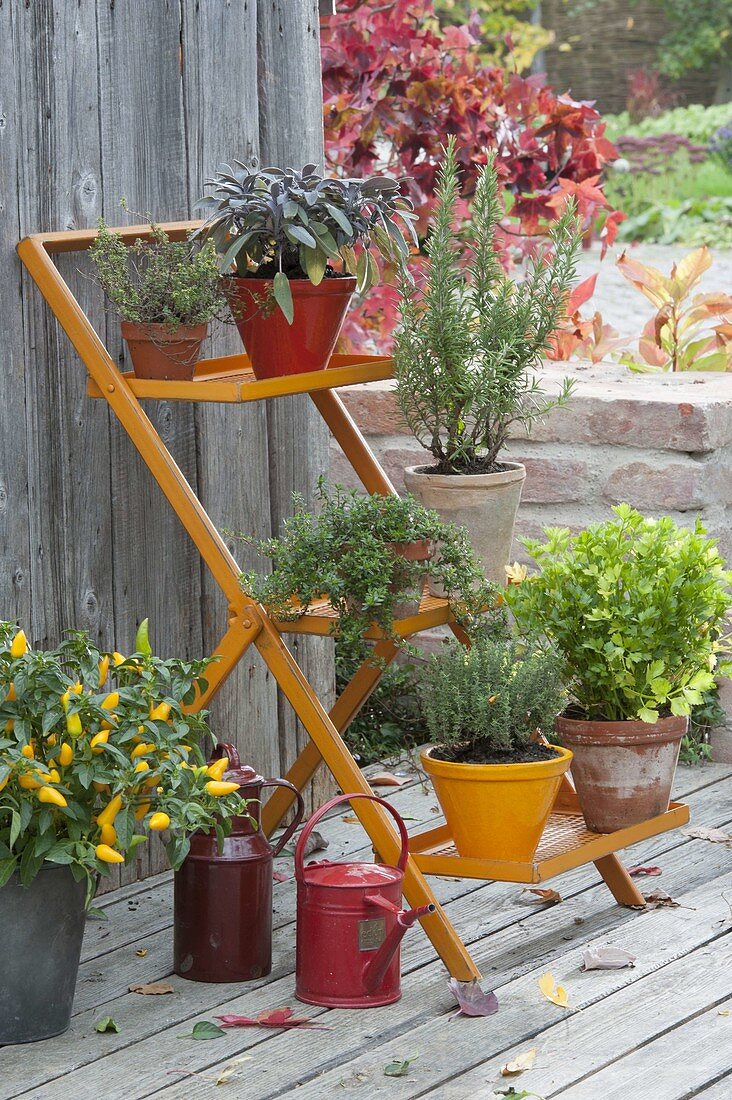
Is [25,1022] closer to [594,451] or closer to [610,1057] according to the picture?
[610,1057]

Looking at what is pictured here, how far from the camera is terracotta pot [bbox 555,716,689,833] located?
120 inches

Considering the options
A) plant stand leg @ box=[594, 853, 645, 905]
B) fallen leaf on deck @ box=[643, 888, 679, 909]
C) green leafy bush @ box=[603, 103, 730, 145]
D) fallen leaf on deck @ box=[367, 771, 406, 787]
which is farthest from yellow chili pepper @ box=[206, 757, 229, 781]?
green leafy bush @ box=[603, 103, 730, 145]

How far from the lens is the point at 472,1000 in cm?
269

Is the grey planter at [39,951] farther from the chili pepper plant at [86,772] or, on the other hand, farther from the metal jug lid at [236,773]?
the metal jug lid at [236,773]

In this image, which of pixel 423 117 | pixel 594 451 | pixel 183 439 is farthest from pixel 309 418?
pixel 423 117

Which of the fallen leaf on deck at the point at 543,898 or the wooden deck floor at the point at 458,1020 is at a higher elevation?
the wooden deck floor at the point at 458,1020

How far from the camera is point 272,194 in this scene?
2777mm

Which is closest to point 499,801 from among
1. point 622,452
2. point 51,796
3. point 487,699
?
point 487,699

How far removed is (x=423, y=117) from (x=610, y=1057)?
290 cm

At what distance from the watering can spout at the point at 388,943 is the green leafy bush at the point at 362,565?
18.7 inches

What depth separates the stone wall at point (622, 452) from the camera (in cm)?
396

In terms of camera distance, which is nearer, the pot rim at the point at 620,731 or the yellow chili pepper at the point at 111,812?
the yellow chili pepper at the point at 111,812

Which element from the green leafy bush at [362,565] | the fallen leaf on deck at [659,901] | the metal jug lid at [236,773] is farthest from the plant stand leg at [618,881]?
the metal jug lid at [236,773]

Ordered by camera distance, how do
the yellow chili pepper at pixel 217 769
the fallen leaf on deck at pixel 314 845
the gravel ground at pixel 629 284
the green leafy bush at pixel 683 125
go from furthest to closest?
the green leafy bush at pixel 683 125 → the gravel ground at pixel 629 284 → the fallen leaf on deck at pixel 314 845 → the yellow chili pepper at pixel 217 769
